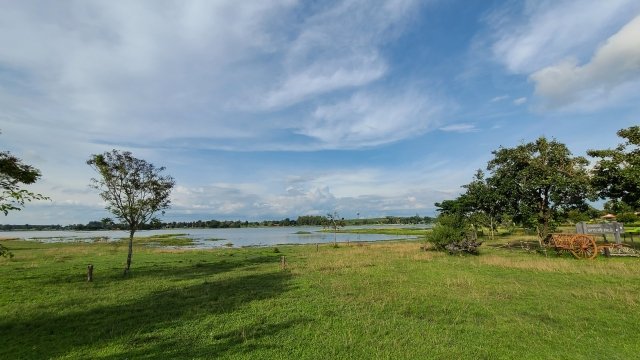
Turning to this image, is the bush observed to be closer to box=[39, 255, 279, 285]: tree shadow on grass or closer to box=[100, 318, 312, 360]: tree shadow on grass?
box=[39, 255, 279, 285]: tree shadow on grass

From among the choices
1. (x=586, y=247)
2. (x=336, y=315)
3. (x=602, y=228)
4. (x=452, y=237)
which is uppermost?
(x=602, y=228)

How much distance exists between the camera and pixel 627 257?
27.2 metres

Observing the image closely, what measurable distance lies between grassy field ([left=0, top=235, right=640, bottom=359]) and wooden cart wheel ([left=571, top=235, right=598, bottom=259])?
5.31 meters

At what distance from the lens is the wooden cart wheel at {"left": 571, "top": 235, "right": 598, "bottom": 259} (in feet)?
92.2

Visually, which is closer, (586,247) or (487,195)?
(586,247)

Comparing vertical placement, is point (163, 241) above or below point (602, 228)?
below

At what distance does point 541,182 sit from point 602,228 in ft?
20.3

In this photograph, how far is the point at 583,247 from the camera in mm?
28188

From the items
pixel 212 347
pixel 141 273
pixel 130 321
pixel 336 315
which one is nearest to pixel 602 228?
pixel 336 315

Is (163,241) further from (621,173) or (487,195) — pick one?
(621,173)

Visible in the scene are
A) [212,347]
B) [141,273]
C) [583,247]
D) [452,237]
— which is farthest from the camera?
[452,237]

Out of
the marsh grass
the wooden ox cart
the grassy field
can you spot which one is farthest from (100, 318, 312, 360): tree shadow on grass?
the marsh grass

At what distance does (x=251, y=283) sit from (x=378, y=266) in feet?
33.4

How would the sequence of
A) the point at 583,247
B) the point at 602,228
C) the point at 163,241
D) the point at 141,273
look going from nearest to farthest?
the point at 141,273 < the point at 583,247 < the point at 602,228 < the point at 163,241
